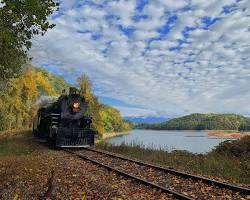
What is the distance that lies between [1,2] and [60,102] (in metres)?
12.6

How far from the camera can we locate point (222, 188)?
33.8ft

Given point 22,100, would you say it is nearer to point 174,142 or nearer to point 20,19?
point 174,142

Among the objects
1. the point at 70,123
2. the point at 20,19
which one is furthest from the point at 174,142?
the point at 20,19

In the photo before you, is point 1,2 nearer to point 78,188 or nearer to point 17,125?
point 78,188

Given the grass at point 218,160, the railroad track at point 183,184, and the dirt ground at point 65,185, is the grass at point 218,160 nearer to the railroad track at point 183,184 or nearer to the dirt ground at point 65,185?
the railroad track at point 183,184

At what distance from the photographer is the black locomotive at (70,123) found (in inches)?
926

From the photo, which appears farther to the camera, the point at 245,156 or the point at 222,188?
the point at 245,156

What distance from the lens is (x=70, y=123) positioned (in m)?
25.1

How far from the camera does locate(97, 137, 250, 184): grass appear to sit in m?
13.7

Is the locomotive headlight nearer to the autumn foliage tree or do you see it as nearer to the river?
the river

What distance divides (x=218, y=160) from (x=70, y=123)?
39.6 ft

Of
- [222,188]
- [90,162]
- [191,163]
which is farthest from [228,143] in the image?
[222,188]

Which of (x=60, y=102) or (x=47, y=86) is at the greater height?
(x=47, y=86)

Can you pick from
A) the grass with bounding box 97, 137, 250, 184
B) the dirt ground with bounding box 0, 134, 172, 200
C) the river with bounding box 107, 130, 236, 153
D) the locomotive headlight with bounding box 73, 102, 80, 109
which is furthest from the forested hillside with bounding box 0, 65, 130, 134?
the dirt ground with bounding box 0, 134, 172, 200
